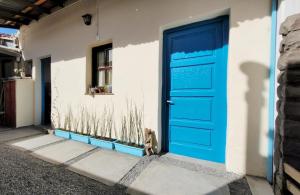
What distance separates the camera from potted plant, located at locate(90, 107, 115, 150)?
11.6 ft

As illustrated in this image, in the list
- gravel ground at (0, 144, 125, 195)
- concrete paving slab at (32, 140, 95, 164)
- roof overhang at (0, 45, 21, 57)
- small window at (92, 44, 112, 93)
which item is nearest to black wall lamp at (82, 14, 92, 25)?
small window at (92, 44, 112, 93)

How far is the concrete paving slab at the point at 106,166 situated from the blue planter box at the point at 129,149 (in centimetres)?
9

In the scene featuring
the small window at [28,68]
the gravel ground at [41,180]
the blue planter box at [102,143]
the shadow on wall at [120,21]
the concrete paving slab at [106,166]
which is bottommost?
the gravel ground at [41,180]

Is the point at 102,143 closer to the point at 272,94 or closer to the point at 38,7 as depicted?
the point at 272,94

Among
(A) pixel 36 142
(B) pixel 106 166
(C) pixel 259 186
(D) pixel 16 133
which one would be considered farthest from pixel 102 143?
(D) pixel 16 133

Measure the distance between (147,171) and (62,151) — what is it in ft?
5.91

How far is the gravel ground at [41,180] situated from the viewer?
2041 millimetres

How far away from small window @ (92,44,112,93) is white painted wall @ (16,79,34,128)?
106 inches

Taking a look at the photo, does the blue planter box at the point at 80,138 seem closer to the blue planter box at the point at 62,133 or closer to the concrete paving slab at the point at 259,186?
the blue planter box at the point at 62,133

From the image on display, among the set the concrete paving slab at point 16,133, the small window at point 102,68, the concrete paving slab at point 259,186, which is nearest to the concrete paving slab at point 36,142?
the concrete paving slab at point 16,133

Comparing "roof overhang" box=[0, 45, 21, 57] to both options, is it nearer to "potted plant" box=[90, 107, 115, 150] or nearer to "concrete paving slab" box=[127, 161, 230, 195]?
"potted plant" box=[90, 107, 115, 150]

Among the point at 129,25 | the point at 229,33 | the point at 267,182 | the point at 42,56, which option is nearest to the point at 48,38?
the point at 42,56

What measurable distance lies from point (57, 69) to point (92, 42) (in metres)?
1.53

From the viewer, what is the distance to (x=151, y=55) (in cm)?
308
